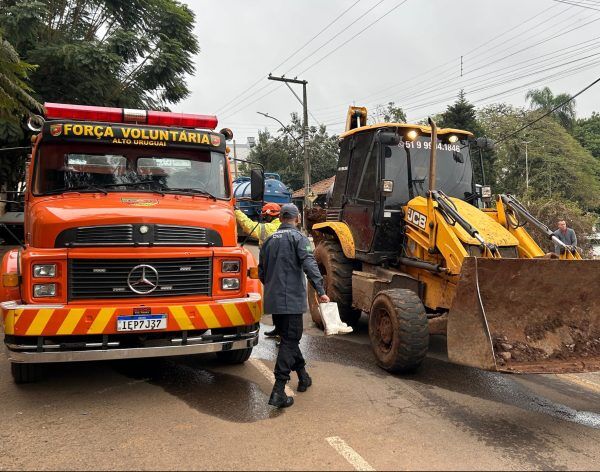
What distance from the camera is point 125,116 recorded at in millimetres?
5754

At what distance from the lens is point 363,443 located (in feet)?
12.4

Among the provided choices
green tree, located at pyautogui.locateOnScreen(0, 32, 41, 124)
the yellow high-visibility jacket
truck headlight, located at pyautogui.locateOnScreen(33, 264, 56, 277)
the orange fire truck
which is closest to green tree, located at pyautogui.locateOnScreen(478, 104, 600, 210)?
the yellow high-visibility jacket

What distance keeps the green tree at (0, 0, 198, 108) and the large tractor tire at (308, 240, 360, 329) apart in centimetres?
1014

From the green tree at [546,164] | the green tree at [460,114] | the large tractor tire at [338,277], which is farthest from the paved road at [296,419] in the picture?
the green tree at [546,164]

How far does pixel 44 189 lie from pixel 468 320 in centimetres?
432

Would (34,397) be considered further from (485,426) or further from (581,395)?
(581,395)

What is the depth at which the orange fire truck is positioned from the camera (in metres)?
4.37

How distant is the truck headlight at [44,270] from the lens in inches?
172

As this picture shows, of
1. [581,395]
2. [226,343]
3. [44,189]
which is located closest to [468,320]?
[581,395]

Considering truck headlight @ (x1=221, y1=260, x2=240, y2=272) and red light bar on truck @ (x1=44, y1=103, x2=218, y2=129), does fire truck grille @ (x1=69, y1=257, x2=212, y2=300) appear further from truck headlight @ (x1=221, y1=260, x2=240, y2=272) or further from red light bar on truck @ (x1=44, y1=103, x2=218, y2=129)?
red light bar on truck @ (x1=44, y1=103, x2=218, y2=129)

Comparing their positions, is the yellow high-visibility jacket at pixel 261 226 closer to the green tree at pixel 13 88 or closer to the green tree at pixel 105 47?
the green tree at pixel 13 88

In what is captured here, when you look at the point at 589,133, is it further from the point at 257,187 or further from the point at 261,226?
the point at 257,187

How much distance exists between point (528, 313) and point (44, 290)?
14.3 ft

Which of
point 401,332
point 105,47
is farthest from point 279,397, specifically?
point 105,47
